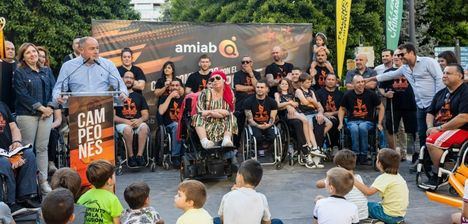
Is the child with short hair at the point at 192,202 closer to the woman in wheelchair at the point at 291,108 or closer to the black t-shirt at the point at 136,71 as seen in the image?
the woman in wheelchair at the point at 291,108

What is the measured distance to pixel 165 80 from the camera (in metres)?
7.66

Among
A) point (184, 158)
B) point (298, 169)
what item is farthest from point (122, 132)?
point (298, 169)

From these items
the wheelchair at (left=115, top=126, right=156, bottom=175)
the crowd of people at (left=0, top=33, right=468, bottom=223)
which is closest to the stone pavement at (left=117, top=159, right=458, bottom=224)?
the wheelchair at (left=115, top=126, right=156, bottom=175)

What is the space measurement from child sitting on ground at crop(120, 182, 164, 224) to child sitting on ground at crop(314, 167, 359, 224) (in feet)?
3.47

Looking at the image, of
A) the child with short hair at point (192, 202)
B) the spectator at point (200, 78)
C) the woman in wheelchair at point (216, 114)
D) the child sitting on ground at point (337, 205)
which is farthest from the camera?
the spectator at point (200, 78)

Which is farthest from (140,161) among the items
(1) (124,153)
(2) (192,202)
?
(2) (192,202)

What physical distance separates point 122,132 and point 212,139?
1356 mm

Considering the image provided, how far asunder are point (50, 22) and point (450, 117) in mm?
13995

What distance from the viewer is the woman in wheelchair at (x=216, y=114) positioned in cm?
602

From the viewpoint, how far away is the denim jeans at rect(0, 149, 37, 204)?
14.1ft

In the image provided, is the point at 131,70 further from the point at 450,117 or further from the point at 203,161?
the point at 450,117

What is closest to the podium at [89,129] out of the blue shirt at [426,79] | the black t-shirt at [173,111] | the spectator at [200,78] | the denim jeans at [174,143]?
the denim jeans at [174,143]

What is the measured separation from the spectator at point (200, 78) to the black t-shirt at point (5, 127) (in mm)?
3024

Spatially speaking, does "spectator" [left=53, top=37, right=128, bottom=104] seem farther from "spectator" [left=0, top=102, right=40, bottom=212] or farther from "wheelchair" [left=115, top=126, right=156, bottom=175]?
"wheelchair" [left=115, top=126, right=156, bottom=175]
